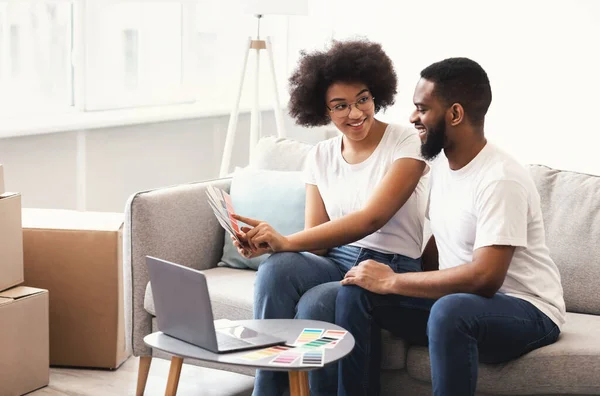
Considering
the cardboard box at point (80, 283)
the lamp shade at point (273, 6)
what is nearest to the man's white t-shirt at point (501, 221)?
the cardboard box at point (80, 283)

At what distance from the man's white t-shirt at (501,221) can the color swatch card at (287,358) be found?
1.72 feet

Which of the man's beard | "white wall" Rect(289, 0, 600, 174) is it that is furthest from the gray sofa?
"white wall" Rect(289, 0, 600, 174)

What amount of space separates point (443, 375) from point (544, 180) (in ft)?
2.82

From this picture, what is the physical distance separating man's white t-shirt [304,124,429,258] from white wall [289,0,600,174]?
211 cm

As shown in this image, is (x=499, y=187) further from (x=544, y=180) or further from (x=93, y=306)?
(x=93, y=306)

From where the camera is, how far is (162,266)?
6.48 ft

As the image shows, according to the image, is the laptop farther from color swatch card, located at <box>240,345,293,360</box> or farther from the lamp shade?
the lamp shade

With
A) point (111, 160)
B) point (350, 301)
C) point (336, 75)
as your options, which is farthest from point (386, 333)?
point (111, 160)

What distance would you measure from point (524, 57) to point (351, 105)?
225cm

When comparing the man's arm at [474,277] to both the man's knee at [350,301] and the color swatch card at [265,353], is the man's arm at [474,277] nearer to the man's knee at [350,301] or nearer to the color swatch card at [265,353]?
the man's knee at [350,301]

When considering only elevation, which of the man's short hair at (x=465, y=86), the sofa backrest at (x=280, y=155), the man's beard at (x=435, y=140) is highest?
the man's short hair at (x=465, y=86)

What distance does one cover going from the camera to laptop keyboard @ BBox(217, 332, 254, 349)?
74.0 inches

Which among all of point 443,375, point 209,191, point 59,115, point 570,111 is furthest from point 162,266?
point 570,111

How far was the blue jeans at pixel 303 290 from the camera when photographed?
225 cm
